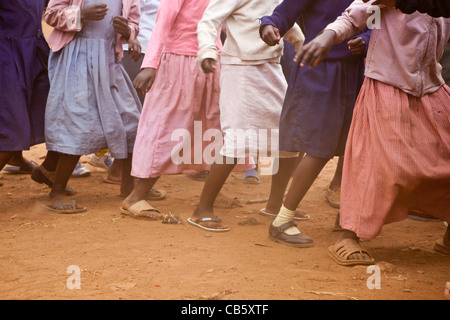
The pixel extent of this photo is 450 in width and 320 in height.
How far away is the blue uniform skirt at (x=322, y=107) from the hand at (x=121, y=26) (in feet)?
5.32

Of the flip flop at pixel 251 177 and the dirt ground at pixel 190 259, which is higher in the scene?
the dirt ground at pixel 190 259

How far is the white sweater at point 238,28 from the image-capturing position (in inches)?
166

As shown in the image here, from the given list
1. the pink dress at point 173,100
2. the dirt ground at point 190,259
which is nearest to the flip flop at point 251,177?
the dirt ground at point 190,259

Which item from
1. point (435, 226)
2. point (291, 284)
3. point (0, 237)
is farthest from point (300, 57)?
point (0, 237)

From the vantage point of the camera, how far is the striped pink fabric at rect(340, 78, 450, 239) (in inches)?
134

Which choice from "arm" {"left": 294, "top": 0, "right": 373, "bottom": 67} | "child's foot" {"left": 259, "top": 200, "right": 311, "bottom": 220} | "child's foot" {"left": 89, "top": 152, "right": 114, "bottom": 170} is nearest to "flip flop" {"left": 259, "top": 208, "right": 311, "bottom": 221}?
"child's foot" {"left": 259, "top": 200, "right": 311, "bottom": 220}

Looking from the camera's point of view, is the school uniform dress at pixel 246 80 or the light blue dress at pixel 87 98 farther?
the light blue dress at pixel 87 98

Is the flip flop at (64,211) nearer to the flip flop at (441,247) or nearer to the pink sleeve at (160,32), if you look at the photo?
the pink sleeve at (160,32)

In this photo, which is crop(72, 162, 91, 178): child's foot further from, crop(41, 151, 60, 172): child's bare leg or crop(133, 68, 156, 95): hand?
crop(133, 68, 156, 95): hand

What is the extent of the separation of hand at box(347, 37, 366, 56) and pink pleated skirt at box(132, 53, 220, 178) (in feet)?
4.55

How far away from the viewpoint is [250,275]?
337 centimetres

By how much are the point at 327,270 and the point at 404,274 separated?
1.39ft

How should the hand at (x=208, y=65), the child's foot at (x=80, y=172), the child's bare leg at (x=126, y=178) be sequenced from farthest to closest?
the child's foot at (x=80, y=172)
the child's bare leg at (x=126, y=178)
the hand at (x=208, y=65)

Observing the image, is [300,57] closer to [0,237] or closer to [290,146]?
[290,146]
